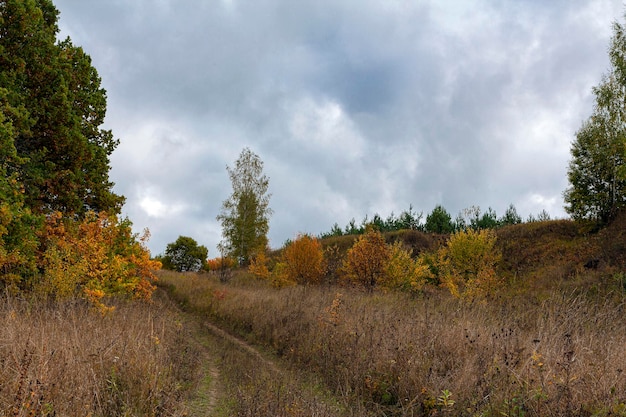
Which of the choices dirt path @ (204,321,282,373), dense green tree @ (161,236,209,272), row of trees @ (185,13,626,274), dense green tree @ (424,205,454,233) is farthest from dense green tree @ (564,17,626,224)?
dense green tree @ (161,236,209,272)

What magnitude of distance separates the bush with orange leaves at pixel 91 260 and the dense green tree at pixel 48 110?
4.82 feet

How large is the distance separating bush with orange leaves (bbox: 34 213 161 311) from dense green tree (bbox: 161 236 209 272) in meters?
57.8

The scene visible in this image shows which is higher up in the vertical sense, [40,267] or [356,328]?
[40,267]

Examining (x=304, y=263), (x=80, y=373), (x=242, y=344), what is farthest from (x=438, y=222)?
(x=80, y=373)

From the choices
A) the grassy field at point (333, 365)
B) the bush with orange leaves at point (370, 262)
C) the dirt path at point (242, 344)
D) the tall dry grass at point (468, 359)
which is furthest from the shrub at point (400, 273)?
the dirt path at point (242, 344)

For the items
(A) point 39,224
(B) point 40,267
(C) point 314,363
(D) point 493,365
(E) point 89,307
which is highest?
(A) point 39,224

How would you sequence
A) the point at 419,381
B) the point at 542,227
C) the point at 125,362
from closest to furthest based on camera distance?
the point at 125,362
the point at 419,381
the point at 542,227

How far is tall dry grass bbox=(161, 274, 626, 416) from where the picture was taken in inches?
208

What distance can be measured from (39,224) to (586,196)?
38.6 metres

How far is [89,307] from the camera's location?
32.6 ft

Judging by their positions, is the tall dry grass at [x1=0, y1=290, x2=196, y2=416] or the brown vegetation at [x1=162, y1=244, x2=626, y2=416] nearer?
the tall dry grass at [x1=0, y1=290, x2=196, y2=416]

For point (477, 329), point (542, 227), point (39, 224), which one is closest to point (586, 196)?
point (542, 227)

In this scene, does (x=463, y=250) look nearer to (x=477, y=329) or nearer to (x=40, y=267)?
(x=477, y=329)

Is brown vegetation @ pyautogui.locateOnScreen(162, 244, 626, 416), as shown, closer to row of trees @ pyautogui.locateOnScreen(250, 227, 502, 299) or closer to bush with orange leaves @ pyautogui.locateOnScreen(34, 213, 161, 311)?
row of trees @ pyautogui.locateOnScreen(250, 227, 502, 299)
